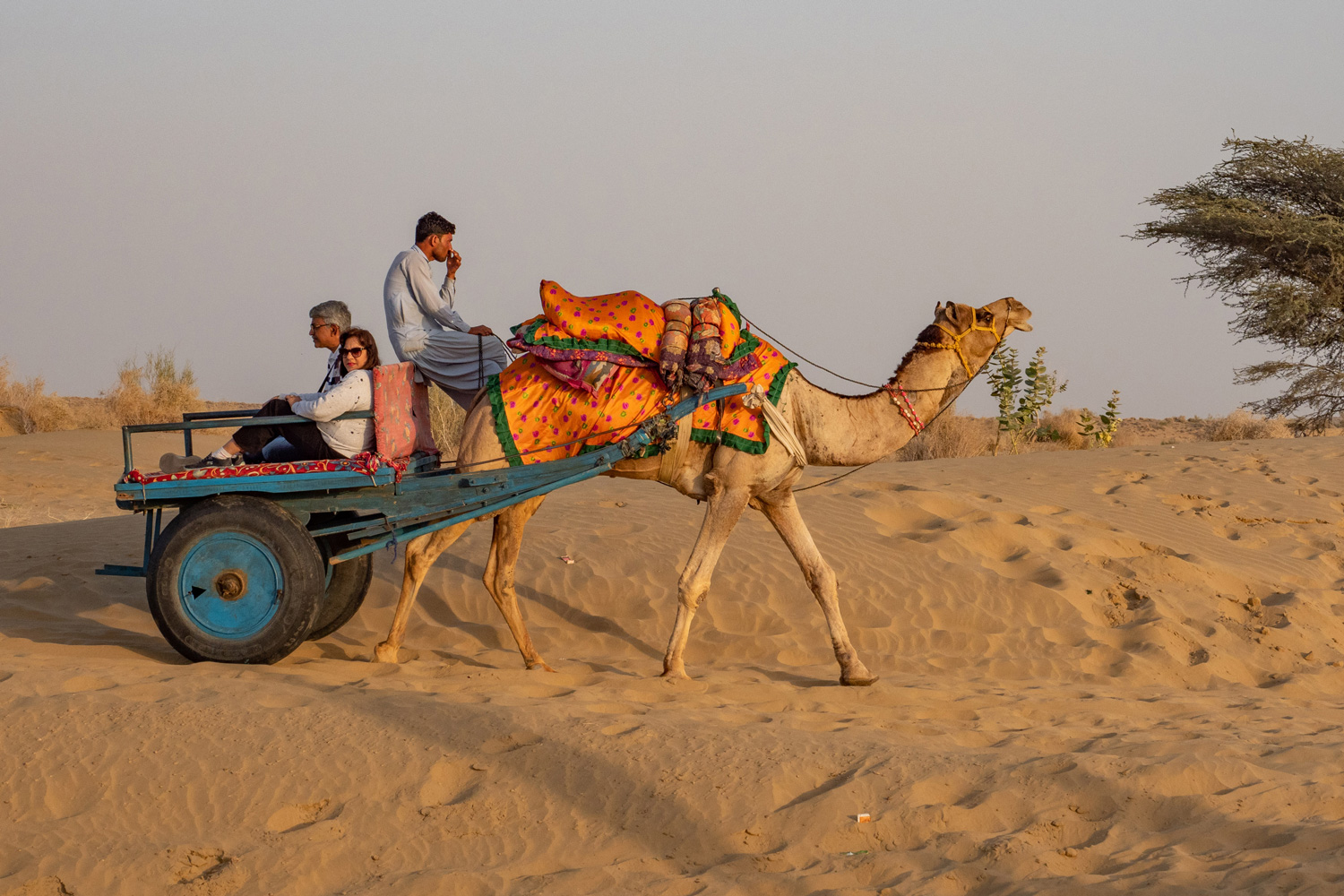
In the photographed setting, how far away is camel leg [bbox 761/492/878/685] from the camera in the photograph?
6.85 m

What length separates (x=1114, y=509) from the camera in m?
11.4

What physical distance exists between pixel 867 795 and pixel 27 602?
6625 mm

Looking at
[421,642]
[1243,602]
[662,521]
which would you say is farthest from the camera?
[662,521]

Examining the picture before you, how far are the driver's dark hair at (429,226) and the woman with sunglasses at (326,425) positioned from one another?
66 cm

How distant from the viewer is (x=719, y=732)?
536cm

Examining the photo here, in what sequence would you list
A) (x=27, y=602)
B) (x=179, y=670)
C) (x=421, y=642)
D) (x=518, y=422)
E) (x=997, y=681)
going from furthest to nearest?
1. (x=27, y=602)
2. (x=421, y=642)
3. (x=997, y=681)
4. (x=518, y=422)
5. (x=179, y=670)

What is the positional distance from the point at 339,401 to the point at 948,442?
13.4m

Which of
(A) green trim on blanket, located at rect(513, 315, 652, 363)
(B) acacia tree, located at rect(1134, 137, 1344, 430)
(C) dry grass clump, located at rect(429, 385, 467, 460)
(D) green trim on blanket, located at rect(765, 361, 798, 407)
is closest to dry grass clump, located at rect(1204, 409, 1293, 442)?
(B) acacia tree, located at rect(1134, 137, 1344, 430)

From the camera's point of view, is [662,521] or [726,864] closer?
[726,864]

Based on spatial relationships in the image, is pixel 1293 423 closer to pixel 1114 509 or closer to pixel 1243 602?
pixel 1114 509

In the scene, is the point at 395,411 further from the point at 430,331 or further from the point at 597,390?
the point at 597,390

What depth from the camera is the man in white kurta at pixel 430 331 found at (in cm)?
695

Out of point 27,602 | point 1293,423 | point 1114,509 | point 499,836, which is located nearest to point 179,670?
point 499,836

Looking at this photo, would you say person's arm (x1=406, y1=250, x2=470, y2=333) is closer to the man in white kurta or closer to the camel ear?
the man in white kurta
